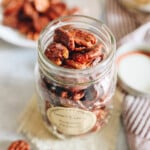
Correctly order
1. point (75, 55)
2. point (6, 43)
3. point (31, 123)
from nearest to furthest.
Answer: point (75, 55) < point (31, 123) < point (6, 43)

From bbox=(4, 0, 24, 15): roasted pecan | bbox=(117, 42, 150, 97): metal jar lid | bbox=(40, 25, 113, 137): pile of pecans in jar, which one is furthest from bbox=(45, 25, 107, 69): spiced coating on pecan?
bbox=(4, 0, 24, 15): roasted pecan

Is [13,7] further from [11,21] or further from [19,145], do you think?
[19,145]

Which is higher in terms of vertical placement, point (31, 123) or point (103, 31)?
point (103, 31)

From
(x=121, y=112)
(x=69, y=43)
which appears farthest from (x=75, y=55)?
(x=121, y=112)

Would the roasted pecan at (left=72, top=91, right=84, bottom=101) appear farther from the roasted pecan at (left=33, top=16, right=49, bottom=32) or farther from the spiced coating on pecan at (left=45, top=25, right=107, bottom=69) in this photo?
the roasted pecan at (left=33, top=16, right=49, bottom=32)

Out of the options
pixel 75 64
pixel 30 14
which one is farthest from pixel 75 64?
pixel 30 14

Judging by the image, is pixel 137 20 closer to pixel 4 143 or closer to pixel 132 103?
pixel 132 103
